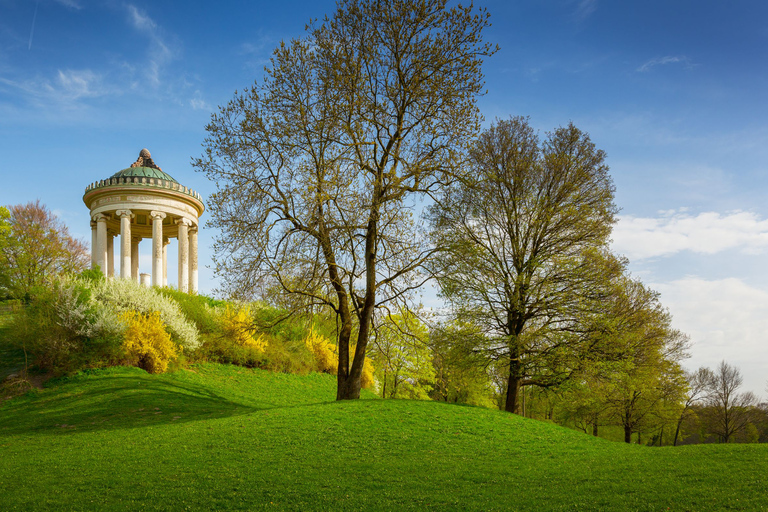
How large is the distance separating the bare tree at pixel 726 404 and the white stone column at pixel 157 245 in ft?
127

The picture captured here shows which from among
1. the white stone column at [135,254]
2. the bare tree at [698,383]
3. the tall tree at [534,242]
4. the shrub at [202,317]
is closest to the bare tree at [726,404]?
the bare tree at [698,383]

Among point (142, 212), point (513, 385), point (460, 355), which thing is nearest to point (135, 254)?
point (142, 212)

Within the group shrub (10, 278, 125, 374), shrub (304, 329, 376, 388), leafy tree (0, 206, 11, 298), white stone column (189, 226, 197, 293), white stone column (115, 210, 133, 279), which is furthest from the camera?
white stone column (189, 226, 197, 293)

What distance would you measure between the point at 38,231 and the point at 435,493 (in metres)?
34.1

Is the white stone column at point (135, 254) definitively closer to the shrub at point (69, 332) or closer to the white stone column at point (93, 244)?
the white stone column at point (93, 244)

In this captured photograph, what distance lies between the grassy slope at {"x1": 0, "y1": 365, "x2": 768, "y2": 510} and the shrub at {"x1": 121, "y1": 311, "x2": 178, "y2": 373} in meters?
2.31

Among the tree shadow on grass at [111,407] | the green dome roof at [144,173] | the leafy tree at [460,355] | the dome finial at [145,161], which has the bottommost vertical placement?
the tree shadow on grass at [111,407]

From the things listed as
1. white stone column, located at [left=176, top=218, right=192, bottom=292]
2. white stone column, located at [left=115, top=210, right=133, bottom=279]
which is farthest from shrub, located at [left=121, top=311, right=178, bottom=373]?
white stone column, located at [left=176, top=218, right=192, bottom=292]

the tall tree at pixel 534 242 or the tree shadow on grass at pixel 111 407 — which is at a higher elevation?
the tall tree at pixel 534 242

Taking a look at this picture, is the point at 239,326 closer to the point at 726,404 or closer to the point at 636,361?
the point at 636,361

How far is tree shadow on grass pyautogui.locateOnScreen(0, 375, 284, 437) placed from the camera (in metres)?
12.5

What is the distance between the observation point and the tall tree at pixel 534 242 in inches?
714

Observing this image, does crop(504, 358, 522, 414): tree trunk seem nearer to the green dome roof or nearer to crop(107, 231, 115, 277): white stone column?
the green dome roof

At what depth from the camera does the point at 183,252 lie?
3406 cm
